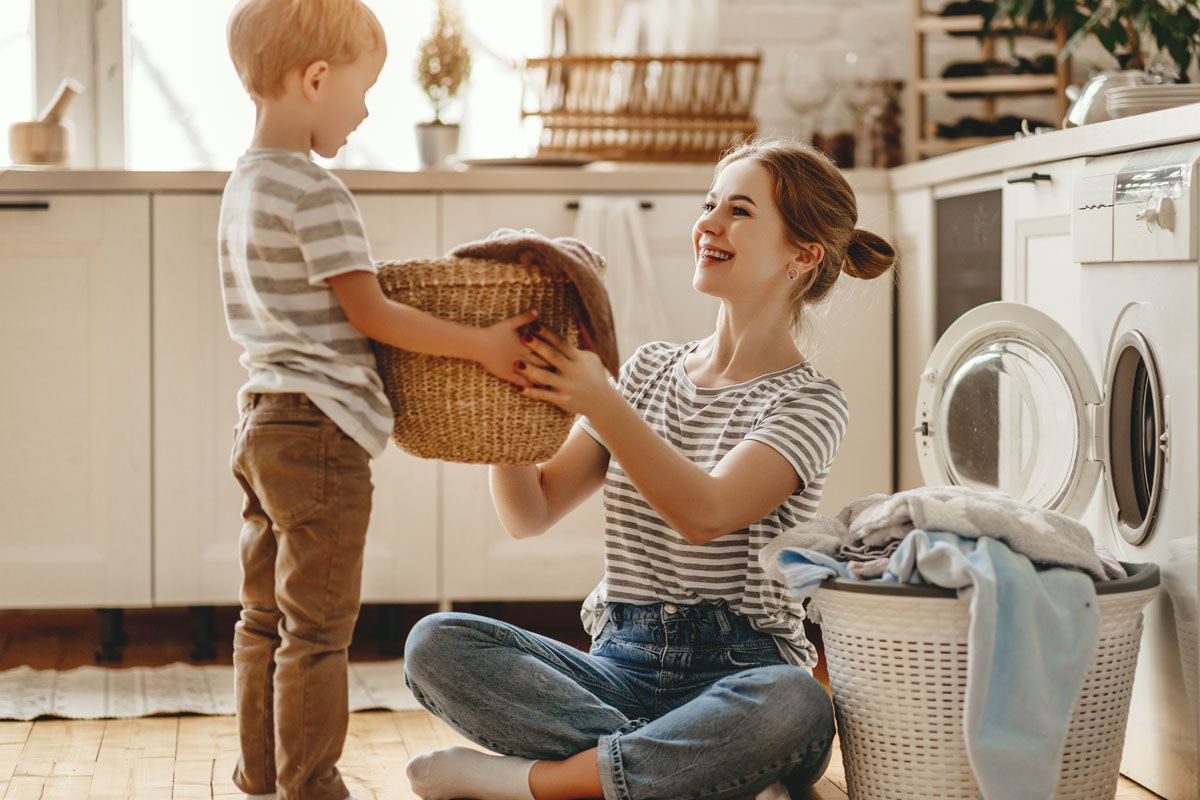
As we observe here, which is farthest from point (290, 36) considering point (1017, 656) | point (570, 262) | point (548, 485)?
point (1017, 656)

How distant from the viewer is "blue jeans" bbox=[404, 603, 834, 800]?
57.6 inches

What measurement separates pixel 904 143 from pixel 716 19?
1.64ft

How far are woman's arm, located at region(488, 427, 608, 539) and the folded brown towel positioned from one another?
32cm

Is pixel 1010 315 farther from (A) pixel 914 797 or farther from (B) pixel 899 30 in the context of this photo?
(B) pixel 899 30

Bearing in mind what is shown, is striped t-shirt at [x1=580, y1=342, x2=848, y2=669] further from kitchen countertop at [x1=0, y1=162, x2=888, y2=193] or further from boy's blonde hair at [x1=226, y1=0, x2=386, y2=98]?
kitchen countertop at [x1=0, y1=162, x2=888, y2=193]

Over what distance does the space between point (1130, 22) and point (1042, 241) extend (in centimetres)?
47

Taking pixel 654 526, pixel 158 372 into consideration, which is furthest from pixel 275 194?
pixel 158 372

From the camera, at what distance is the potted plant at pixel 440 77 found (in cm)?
275

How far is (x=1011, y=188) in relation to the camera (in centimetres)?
207

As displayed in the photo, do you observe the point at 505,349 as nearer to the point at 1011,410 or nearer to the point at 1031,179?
the point at 1011,410

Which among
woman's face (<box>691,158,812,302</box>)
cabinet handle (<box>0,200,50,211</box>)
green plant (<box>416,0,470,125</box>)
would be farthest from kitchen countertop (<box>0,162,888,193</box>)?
woman's face (<box>691,158,812,302</box>)

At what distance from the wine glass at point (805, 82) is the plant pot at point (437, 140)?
728 millimetres

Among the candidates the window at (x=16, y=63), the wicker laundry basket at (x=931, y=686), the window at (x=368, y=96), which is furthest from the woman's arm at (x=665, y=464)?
the window at (x=16, y=63)

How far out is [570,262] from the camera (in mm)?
1342
